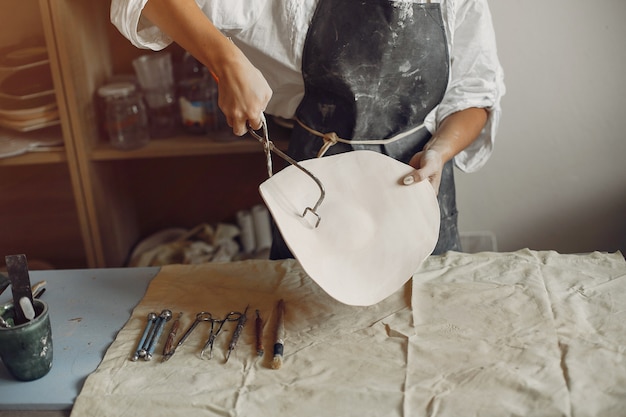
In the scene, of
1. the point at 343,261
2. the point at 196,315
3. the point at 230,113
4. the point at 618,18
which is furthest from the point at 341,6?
the point at 618,18

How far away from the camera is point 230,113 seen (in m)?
1.05

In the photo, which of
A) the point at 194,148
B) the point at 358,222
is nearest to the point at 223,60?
the point at 358,222

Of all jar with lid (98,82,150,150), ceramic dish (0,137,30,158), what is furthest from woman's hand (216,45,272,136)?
ceramic dish (0,137,30,158)

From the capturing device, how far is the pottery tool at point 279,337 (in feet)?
3.23

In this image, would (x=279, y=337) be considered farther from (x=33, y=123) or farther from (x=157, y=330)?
(x=33, y=123)

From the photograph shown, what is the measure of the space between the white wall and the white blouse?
459 millimetres

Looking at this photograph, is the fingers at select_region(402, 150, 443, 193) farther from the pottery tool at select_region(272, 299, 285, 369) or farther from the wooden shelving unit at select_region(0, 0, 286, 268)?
the wooden shelving unit at select_region(0, 0, 286, 268)

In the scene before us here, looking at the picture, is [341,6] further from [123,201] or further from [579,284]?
[123,201]

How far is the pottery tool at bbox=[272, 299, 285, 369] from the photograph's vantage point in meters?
0.99

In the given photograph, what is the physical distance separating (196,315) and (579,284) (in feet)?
2.22

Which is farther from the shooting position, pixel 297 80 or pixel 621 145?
pixel 621 145

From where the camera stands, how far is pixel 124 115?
Answer: 1903 mm

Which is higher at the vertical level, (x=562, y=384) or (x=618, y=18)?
(x=618, y=18)

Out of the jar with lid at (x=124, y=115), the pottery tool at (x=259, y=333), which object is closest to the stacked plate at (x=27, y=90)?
the jar with lid at (x=124, y=115)
